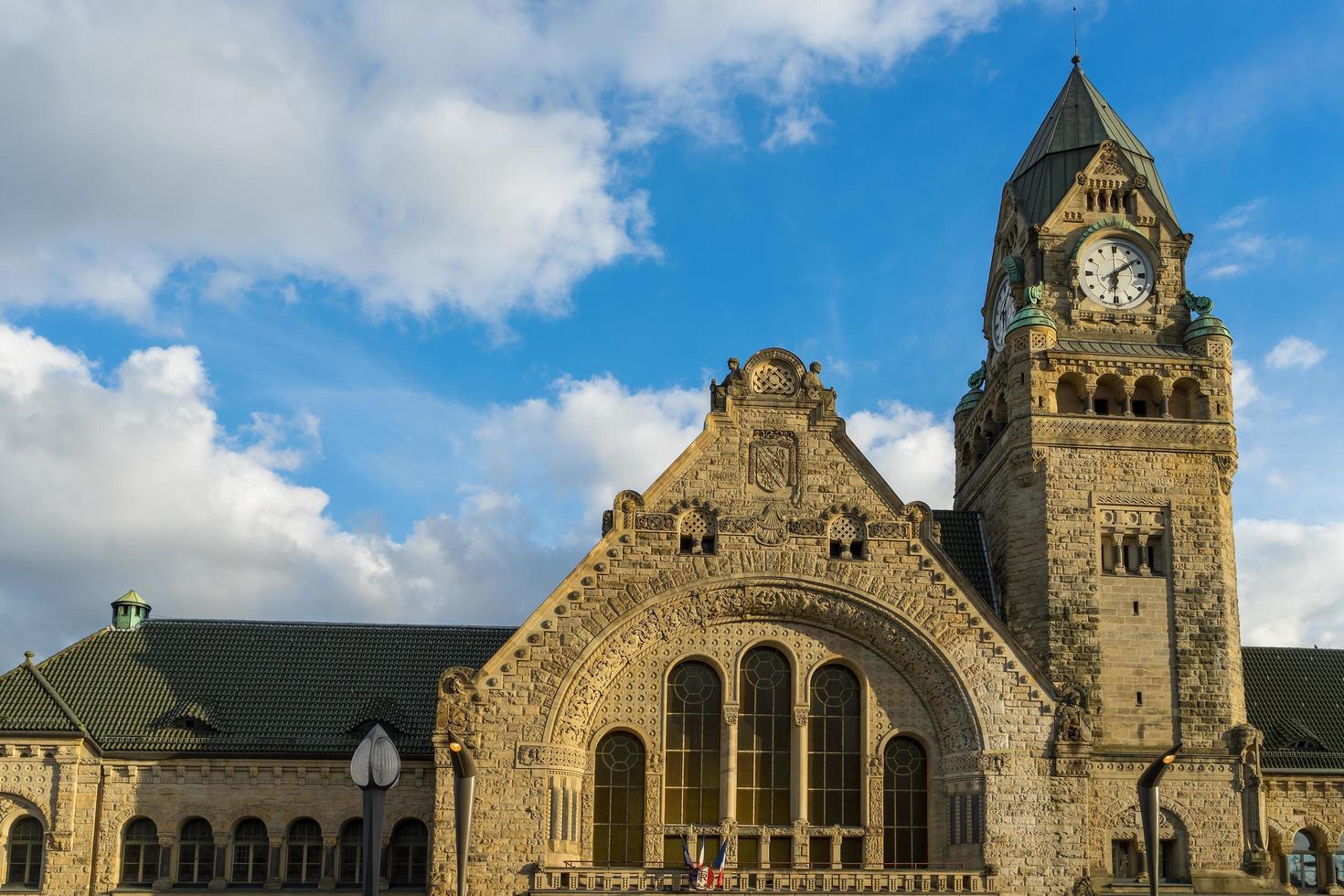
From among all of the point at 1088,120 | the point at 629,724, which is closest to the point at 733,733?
the point at 629,724

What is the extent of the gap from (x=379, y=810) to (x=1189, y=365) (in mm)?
32550

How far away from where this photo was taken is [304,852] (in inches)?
1578

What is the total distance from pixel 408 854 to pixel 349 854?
5.54 feet

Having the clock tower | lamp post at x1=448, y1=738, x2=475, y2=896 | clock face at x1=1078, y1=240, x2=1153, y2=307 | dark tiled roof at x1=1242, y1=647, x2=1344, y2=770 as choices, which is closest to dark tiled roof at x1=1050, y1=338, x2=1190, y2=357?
the clock tower

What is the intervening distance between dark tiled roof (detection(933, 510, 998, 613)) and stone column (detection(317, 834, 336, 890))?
19575mm

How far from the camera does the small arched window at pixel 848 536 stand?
39.2m

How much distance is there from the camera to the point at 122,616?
148 feet

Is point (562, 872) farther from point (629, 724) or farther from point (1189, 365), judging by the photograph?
point (1189, 365)

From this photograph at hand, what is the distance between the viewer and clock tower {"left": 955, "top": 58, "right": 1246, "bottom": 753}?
39812 millimetres

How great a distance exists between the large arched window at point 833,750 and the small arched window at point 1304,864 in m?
13.4

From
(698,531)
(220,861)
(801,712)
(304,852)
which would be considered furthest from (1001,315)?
(220,861)

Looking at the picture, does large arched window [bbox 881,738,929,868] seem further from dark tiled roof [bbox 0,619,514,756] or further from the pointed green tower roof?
the pointed green tower roof

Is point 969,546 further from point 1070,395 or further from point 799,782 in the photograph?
point 799,782

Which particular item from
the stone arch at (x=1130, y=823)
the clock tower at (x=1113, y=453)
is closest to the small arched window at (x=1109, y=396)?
the clock tower at (x=1113, y=453)
